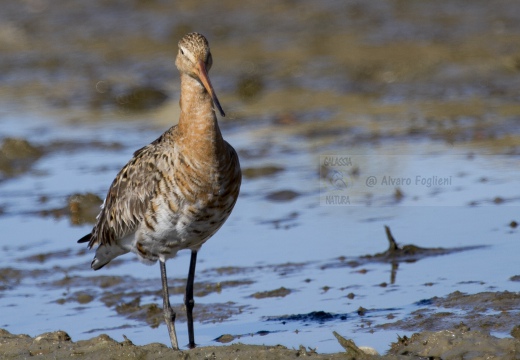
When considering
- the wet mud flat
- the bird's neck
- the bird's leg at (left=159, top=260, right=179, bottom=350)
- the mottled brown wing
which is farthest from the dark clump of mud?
the wet mud flat

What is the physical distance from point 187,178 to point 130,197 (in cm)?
56

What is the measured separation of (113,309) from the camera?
766 centimetres

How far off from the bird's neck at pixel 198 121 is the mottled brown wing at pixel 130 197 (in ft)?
1.00

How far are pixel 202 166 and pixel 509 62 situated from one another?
8.60 m

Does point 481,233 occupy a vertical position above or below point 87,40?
below

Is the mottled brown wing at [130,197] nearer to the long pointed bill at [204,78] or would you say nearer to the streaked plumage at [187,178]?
the streaked plumage at [187,178]

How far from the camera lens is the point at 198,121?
6609 mm

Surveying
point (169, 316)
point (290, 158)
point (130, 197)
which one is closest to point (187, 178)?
point (130, 197)

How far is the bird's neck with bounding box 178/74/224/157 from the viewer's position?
658 centimetres

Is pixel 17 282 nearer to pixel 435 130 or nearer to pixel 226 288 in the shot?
pixel 226 288

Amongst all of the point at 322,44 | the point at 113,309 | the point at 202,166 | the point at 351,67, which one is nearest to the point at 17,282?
the point at 113,309

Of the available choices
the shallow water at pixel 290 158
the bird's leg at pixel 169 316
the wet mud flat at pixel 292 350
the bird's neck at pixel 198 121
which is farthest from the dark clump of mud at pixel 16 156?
the wet mud flat at pixel 292 350

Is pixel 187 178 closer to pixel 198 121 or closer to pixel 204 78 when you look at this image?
pixel 198 121

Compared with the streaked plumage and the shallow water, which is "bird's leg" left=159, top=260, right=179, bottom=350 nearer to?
the streaked plumage
